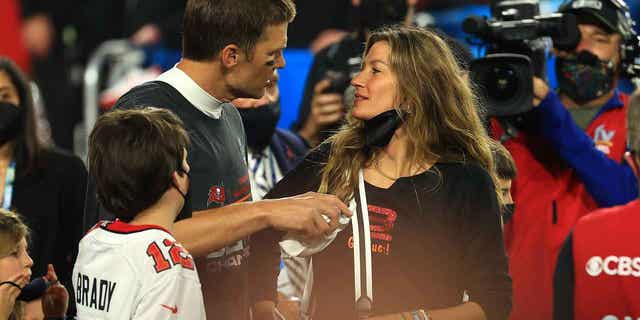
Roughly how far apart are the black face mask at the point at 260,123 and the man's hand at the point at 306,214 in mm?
1563

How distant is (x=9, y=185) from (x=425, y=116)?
187 cm

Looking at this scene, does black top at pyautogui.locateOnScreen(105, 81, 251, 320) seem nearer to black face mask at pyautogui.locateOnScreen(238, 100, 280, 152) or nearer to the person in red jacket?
black face mask at pyautogui.locateOnScreen(238, 100, 280, 152)

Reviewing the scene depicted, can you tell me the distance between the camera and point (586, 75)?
4352mm

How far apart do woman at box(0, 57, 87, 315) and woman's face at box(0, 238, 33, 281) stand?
0.97 m

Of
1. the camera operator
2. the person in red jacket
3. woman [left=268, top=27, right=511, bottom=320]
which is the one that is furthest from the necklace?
the person in red jacket

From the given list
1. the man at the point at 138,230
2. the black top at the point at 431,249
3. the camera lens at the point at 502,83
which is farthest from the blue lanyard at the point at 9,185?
the camera lens at the point at 502,83

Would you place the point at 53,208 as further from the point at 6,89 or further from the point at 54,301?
the point at 54,301

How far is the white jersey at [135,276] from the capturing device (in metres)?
2.57

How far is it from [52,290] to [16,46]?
6945 mm

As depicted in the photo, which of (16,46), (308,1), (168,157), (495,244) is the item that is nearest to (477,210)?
(495,244)

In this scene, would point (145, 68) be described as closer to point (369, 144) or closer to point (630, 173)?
point (630, 173)

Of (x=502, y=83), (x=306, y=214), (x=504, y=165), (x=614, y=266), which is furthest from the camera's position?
(x=502, y=83)

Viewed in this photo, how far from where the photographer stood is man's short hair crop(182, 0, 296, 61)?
3061 mm

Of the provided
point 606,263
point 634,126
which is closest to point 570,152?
point 634,126
